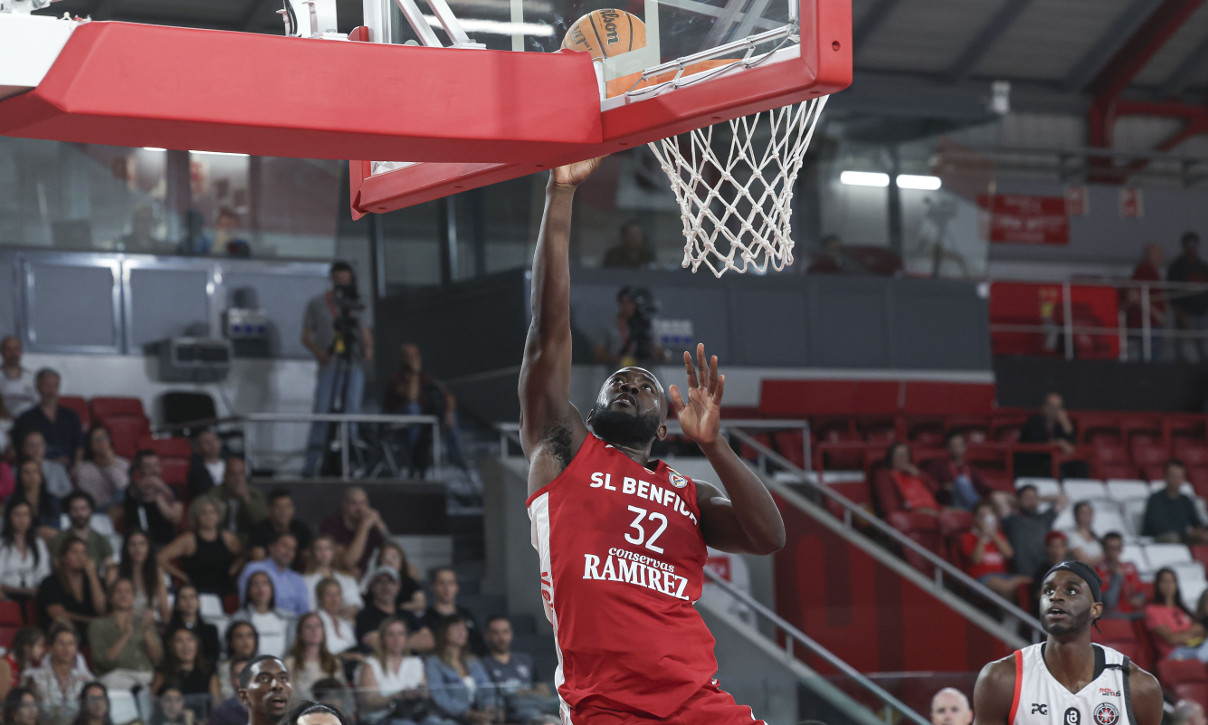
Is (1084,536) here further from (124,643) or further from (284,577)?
(124,643)

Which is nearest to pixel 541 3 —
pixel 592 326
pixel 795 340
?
pixel 592 326

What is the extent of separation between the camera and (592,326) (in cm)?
1491

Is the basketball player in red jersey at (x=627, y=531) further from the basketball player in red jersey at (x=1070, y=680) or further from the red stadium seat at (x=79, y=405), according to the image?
the red stadium seat at (x=79, y=405)

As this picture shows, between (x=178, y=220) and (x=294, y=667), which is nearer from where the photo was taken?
(x=294, y=667)

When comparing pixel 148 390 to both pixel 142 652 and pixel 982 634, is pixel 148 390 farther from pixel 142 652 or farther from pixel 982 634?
pixel 982 634

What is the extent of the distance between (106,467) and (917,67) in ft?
43.5

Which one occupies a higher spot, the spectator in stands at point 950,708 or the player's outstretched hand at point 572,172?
the player's outstretched hand at point 572,172

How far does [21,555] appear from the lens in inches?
381

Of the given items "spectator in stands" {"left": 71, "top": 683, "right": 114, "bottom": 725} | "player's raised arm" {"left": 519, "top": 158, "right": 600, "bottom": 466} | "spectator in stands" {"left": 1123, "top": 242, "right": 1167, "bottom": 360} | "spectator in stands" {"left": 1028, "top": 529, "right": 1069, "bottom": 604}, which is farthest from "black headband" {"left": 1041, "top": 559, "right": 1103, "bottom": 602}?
"spectator in stands" {"left": 1123, "top": 242, "right": 1167, "bottom": 360}

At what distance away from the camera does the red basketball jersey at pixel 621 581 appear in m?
3.90

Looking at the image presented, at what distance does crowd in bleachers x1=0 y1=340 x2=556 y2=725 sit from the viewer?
8.16 m

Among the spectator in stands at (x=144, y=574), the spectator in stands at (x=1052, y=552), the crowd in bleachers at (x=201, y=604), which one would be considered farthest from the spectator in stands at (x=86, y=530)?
the spectator in stands at (x=1052, y=552)

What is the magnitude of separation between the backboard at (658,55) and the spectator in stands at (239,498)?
22.5 feet

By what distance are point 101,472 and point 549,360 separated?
793cm
